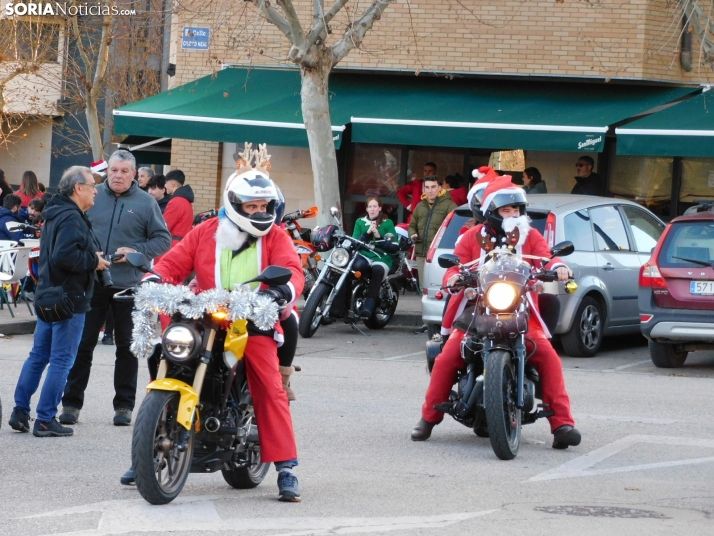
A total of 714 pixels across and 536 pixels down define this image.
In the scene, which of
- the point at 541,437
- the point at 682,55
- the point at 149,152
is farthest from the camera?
the point at 149,152

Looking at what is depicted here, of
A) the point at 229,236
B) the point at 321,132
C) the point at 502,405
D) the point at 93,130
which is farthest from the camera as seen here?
the point at 93,130

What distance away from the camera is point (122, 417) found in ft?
28.6

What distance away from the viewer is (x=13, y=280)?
15336mm

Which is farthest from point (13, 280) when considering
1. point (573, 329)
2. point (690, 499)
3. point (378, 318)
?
point (690, 499)

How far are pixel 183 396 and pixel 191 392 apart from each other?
4 cm

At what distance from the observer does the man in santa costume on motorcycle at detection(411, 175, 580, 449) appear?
26.6 feet

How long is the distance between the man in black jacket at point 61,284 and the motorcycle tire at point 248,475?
2001 millimetres

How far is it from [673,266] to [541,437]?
436cm

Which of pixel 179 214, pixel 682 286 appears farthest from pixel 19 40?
pixel 682 286

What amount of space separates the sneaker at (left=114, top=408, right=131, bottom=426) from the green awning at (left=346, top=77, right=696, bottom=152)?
10.6 meters

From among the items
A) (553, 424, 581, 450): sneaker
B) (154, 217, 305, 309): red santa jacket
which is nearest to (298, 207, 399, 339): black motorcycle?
(553, 424, 581, 450): sneaker

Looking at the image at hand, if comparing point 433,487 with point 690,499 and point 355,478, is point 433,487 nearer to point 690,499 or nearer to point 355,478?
point 355,478

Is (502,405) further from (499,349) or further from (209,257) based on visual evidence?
(209,257)

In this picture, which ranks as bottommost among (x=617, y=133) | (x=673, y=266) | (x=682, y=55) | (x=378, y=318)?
(x=378, y=318)
